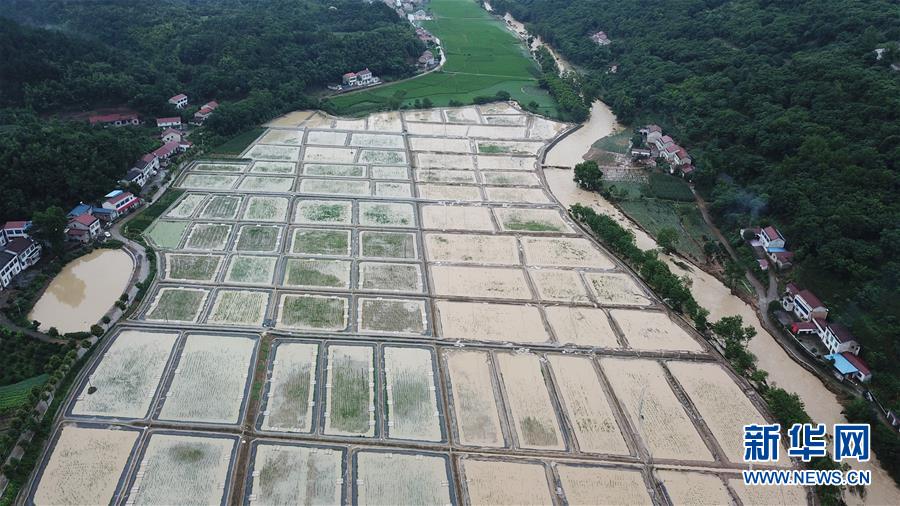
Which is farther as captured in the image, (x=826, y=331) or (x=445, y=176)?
(x=445, y=176)

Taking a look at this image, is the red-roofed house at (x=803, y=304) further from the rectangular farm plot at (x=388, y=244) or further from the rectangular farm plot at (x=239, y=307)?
the rectangular farm plot at (x=239, y=307)

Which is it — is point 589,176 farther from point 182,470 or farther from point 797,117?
point 182,470

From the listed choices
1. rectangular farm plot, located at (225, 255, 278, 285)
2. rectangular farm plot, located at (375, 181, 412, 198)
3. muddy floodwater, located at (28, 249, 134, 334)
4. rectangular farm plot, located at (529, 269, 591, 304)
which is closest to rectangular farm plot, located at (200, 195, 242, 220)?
rectangular farm plot, located at (225, 255, 278, 285)

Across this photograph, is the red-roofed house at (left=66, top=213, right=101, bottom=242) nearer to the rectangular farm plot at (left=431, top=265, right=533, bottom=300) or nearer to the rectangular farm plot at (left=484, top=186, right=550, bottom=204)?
the rectangular farm plot at (left=431, top=265, right=533, bottom=300)

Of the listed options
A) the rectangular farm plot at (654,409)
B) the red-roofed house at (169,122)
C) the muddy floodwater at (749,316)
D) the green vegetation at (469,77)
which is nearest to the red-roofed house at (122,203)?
the red-roofed house at (169,122)

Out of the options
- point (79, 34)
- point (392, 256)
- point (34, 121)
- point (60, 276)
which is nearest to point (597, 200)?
point (392, 256)

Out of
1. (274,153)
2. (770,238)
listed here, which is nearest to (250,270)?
(274,153)
